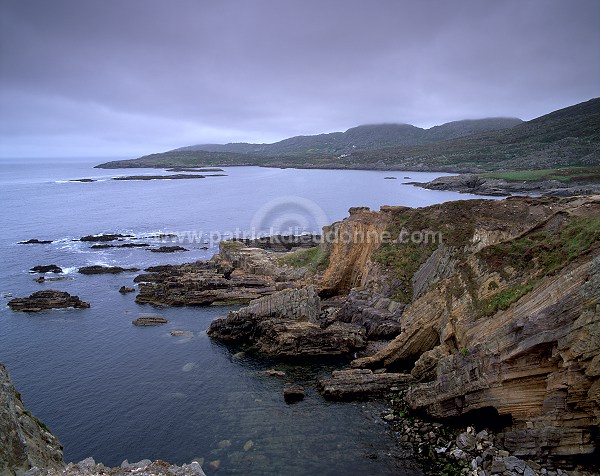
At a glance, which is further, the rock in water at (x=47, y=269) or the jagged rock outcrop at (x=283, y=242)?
the jagged rock outcrop at (x=283, y=242)

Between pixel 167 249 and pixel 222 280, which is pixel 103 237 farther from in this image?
pixel 222 280

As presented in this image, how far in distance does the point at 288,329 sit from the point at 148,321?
61.4 ft

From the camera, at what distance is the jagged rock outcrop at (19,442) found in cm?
1502

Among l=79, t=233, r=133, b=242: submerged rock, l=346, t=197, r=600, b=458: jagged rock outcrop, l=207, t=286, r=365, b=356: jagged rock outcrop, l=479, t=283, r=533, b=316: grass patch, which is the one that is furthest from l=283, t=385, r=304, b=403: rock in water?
l=79, t=233, r=133, b=242: submerged rock

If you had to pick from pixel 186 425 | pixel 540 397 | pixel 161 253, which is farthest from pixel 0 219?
pixel 540 397

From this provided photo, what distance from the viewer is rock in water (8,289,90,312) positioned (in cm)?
5442

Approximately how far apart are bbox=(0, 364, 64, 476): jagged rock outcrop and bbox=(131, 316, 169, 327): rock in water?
29.9 metres

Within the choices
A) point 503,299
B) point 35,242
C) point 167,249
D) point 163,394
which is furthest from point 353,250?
point 35,242

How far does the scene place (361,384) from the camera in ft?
107

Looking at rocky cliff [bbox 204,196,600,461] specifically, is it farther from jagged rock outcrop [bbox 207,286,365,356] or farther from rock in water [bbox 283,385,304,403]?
rock in water [bbox 283,385,304,403]

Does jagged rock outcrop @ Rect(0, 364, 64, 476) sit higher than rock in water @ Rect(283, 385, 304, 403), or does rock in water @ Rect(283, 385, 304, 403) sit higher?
jagged rock outcrop @ Rect(0, 364, 64, 476)

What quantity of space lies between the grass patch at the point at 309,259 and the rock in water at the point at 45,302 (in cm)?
2906

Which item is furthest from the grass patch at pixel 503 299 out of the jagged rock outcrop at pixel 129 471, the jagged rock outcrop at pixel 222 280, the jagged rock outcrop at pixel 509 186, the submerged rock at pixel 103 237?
the jagged rock outcrop at pixel 509 186

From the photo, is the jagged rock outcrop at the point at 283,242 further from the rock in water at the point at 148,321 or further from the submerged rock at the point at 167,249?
the rock in water at the point at 148,321
